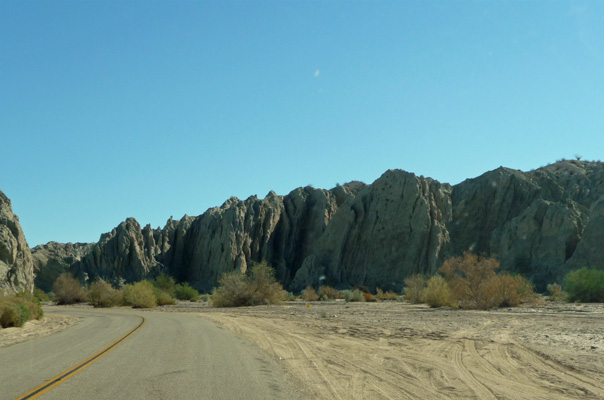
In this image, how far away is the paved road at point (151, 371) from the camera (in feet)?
26.2

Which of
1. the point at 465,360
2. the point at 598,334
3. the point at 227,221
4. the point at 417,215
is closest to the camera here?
the point at 465,360

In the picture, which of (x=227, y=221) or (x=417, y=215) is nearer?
(x=417, y=215)

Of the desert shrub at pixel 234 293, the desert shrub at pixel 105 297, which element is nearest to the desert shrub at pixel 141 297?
the desert shrub at pixel 105 297

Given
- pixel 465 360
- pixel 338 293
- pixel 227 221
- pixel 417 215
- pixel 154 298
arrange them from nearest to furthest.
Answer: pixel 465 360, pixel 154 298, pixel 338 293, pixel 417 215, pixel 227 221

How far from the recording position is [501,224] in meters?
69.9

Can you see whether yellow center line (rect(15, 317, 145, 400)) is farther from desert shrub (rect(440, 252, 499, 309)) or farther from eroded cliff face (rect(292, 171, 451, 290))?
eroded cliff face (rect(292, 171, 451, 290))

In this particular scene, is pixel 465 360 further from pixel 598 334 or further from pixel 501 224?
pixel 501 224

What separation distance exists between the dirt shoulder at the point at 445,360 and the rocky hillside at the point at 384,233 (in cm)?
3736

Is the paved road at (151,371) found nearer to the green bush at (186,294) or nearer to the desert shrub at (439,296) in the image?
the desert shrub at (439,296)

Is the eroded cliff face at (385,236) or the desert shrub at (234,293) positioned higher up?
the eroded cliff face at (385,236)

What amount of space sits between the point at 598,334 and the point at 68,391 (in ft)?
52.0

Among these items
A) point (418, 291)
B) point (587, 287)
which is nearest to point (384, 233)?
point (418, 291)

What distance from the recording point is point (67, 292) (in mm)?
65375

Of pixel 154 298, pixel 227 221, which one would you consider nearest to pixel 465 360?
pixel 154 298
